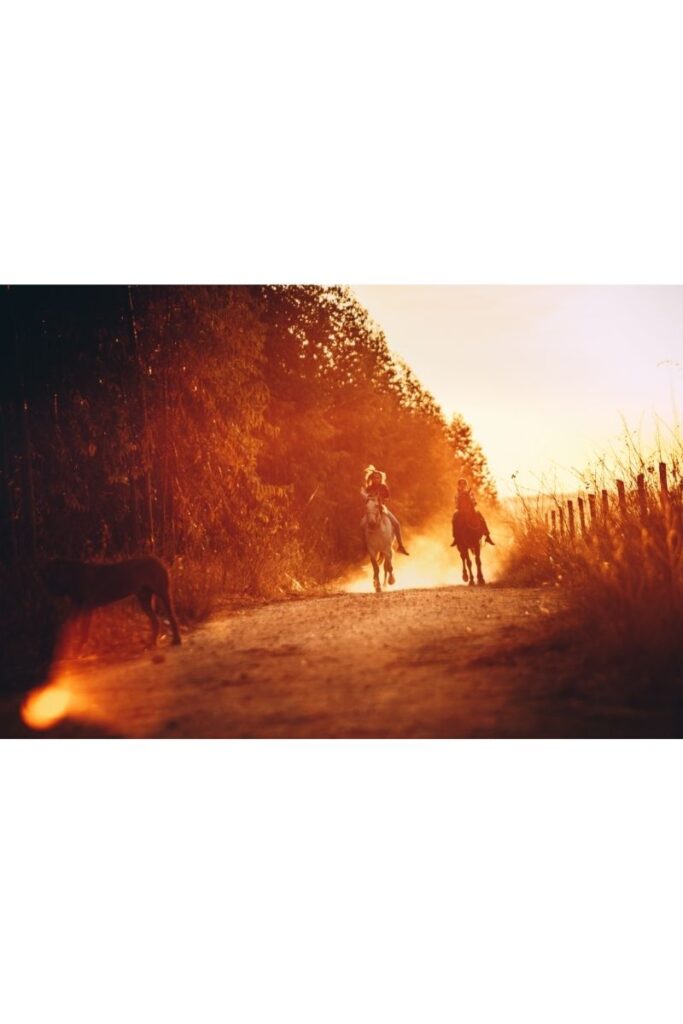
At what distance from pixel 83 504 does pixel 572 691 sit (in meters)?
4.38

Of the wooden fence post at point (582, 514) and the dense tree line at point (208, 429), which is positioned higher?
the dense tree line at point (208, 429)

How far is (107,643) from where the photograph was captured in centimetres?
650

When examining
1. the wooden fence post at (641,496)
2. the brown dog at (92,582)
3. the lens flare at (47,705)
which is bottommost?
the lens flare at (47,705)

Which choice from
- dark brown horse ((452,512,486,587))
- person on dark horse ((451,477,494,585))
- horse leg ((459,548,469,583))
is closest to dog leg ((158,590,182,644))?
person on dark horse ((451,477,494,585))

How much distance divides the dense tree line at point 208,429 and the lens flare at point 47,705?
1376 mm

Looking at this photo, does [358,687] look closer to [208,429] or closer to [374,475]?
[208,429]

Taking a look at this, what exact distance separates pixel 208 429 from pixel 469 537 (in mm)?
3688

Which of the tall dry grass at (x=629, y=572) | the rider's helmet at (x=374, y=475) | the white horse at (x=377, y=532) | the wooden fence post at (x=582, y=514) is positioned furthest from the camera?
the white horse at (x=377, y=532)

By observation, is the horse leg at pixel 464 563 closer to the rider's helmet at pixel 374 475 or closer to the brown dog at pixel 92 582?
the rider's helmet at pixel 374 475

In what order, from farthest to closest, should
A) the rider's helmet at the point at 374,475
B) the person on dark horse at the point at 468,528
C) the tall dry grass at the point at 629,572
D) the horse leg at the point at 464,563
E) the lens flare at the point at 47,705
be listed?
1. the horse leg at the point at 464,563
2. the person on dark horse at the point at 468,528
3. the rider's helmet at the point at 374,475
4. the lens flare at the point at 47,705
5. the tall dry grass at the point at 629,572

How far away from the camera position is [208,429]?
8.39 meters

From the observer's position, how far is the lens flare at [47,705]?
5.52 meters

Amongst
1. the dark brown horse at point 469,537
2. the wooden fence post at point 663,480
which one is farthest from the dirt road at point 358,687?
the dark brown horse at point 469,537

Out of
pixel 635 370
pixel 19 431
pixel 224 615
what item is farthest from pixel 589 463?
pixel 19 431
